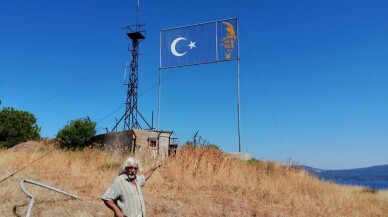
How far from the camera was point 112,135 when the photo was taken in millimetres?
26375

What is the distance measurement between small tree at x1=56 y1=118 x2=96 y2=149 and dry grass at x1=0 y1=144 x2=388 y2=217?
1625cm

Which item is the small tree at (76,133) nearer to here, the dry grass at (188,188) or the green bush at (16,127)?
the green bush at (16,127)

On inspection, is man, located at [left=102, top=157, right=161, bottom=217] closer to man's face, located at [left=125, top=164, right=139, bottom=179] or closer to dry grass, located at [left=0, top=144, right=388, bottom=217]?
man's face, located at [left=125, top=164, right=139, bottom=179]

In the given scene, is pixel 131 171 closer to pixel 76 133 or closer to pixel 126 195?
pixel 126 195

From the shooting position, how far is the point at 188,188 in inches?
482

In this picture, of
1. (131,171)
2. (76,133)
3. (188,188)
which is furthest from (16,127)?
(131,171)

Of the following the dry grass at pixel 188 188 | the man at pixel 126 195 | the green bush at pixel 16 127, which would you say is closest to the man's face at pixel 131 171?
the man at pixel 126 195

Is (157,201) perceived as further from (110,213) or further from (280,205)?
(280,205)

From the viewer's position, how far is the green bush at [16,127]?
39.9 metres

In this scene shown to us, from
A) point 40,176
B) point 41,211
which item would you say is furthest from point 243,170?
point 41,211

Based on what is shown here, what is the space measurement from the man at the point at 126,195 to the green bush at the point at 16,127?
37.3m

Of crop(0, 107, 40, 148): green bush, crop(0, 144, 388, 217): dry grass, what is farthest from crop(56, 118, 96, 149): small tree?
crop(0, 144, 388, 217): dry grass

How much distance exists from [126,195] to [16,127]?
39.9 m

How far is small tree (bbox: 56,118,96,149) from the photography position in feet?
108
